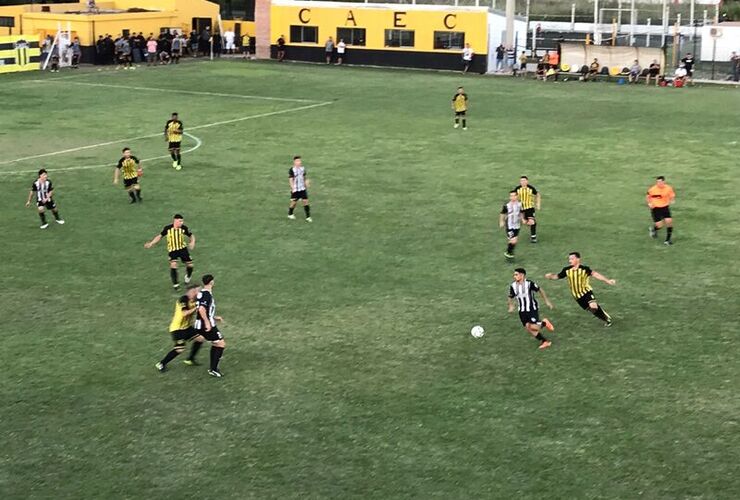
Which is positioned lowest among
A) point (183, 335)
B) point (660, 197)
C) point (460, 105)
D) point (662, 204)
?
point (183, 335)

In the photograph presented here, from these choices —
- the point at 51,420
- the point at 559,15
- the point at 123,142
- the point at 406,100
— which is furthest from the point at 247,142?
the point at 559,15

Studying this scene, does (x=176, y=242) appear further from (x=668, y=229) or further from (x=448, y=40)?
(x=448, y=40)

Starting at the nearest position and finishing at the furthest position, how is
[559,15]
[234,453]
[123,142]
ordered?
1. [234,453]
2. [123,142]
3. [559,15]

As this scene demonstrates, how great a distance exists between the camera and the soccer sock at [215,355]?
17094 millimetres

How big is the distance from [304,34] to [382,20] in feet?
19.9

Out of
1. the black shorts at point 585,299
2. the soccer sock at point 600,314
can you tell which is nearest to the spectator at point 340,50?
the black shorts at point 585,299

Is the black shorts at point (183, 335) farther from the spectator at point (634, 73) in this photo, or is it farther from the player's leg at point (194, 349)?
the spectator at point (634, 73)

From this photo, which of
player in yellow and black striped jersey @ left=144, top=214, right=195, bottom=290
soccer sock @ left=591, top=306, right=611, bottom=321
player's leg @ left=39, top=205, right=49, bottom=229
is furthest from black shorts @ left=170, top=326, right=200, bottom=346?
player's leg @ left=39, top=205, right=49, bottom=229

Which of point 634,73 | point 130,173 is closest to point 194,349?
point 130,173

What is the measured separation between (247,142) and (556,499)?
93.6 ft

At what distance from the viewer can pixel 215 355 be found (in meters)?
17.1

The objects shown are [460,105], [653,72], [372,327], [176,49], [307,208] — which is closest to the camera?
[372,327]

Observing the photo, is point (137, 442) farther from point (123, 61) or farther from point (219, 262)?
point (123, 61)

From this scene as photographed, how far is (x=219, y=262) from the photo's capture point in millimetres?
23953
